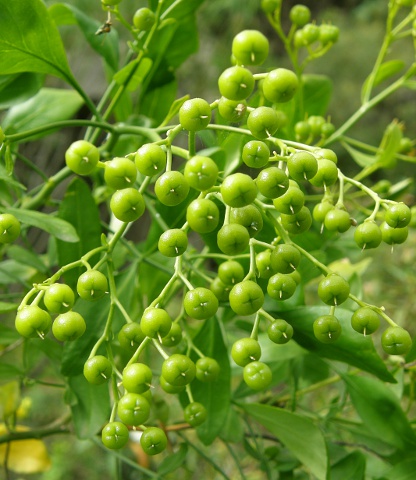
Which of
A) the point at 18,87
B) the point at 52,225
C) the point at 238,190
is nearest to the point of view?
the point at 238,190

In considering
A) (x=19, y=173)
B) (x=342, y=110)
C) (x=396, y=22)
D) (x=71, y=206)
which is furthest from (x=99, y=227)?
(x=396, y=22)

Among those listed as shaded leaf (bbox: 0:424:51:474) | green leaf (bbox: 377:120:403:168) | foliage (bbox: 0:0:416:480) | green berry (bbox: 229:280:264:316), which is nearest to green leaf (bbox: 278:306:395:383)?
foliage (bbox: 0:0:416:480)

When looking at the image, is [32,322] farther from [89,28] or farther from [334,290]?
[89,28]

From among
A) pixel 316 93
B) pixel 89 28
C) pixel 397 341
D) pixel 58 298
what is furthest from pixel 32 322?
pixel 316 93

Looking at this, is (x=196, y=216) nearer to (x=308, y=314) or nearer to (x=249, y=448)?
(x=308, y=314)

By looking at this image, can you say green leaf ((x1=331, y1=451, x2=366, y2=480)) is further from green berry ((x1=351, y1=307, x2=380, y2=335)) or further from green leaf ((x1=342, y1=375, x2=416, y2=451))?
green berry ((x1=351, y1=307, x2=380, y2=335))
